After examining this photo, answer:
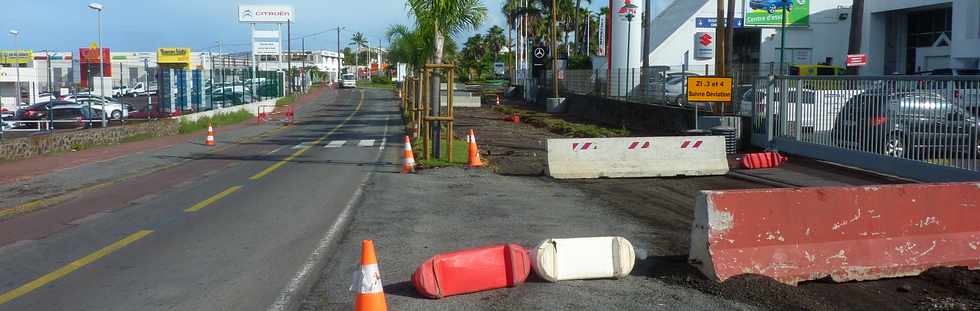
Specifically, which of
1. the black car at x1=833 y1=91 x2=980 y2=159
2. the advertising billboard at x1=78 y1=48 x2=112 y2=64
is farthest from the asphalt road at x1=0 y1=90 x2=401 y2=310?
the advertising billboard at x1=78 y1=48 x2=112 y2=64

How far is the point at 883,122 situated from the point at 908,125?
0.75 metres

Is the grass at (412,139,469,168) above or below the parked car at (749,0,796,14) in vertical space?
below

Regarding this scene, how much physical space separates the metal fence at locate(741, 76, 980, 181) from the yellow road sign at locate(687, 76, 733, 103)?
1422 mm

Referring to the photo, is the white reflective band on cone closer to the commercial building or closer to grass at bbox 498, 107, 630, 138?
grass at bbox 498, 107, 630, 138

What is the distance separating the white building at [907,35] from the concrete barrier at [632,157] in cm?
3455

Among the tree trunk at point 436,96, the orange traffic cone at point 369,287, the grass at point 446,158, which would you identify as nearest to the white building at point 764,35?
the grass at point 446,158

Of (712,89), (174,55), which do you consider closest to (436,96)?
(712,89)

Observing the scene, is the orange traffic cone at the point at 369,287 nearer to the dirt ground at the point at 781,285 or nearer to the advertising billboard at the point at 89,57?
the dirt ground at the point at 781,285

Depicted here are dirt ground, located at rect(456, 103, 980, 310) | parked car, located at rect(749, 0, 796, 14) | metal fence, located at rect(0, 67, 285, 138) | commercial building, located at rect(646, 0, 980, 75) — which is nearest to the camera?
dirt ground, located at rect(456, 103, 980, 310)

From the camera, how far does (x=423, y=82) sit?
21.6 meters

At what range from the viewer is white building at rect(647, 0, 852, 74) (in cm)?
5741

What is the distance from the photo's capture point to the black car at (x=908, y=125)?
44.5ft

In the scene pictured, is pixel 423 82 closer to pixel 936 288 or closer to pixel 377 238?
pixel 377 238

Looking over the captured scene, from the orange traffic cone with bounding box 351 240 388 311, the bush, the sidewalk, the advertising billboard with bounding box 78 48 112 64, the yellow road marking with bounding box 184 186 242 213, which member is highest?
the advertising billboard with bounding box 78 48 112 64
